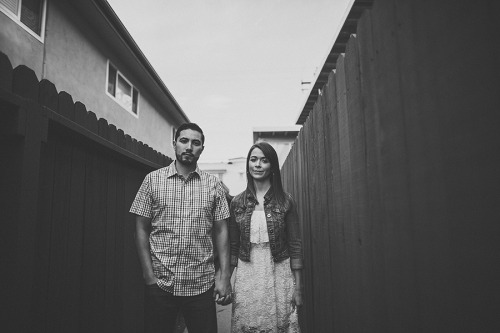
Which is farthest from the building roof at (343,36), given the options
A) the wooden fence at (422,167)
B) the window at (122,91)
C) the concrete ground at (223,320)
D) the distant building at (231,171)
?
the distant building at (231,171)

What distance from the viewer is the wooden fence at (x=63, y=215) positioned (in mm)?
1473

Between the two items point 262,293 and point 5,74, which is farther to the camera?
point 262,293

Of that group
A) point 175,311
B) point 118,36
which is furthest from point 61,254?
point 118,36

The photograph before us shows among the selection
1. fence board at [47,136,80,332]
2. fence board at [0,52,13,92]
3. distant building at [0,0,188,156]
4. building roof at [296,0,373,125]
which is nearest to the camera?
fence board at [0,52,13,92]

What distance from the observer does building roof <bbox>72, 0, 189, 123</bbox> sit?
6.26 meters

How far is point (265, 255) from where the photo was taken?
2439 millimetres

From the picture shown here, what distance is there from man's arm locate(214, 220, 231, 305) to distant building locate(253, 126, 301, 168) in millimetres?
10852

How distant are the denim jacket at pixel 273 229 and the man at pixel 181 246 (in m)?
0.12

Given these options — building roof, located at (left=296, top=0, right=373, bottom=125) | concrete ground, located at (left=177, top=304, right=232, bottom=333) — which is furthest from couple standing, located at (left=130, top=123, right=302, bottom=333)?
building roof, located at (left=296, top=0, right=373, bottom=125)

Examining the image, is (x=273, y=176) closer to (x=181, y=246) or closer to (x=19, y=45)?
(x=181, y=246)

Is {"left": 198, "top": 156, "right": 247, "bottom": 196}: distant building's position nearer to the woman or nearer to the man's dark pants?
the woman

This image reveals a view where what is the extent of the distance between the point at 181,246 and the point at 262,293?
0.77 m

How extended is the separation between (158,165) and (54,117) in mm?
2414

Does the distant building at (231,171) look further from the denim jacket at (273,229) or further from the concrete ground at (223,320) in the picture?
the denim jacket at (273,229)
